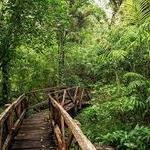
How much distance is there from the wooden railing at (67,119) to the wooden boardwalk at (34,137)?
34 centimetres

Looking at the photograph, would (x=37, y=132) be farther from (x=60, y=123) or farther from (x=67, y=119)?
(x=67, y=119)

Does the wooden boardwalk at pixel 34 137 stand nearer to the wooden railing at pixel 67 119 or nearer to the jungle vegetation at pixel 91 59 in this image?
the wooden railing at pixel 67 119

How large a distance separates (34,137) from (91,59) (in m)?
16.3

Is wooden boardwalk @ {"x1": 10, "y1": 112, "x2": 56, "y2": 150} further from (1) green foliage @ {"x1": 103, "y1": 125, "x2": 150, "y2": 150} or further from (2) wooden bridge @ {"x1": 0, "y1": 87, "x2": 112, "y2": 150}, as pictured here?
(1) green foliage @ {"x1": 103, "y1": 125, "x2": 150, "y2": 150}

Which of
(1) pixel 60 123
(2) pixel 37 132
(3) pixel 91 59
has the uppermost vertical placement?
(3) pixel 91 59

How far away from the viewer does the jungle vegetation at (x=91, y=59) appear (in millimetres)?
9336

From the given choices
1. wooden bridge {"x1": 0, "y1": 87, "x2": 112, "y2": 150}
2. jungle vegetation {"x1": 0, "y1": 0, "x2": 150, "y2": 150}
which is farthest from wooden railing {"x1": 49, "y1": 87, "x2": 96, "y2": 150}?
jungle vegetation {"x1": 0, "y1": 0, "x2": 150, "y2": 150}

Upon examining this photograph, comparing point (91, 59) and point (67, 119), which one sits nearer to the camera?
point (67, 119)

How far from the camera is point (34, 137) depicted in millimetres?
9156

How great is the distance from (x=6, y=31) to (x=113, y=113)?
694 centimetres

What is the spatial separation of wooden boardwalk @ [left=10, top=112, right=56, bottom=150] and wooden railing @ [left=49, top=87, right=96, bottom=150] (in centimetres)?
34

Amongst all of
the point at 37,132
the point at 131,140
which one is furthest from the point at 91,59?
the point at 131,140

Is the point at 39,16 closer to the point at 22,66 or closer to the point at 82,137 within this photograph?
the point at 22,66

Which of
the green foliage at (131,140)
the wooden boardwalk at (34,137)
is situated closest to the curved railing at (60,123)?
the wooden boardwalk at (34,137)
